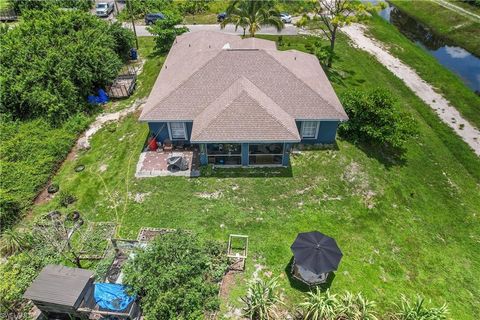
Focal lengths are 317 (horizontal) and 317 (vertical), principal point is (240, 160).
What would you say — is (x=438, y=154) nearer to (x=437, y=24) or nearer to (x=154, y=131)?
(x=154, y=131)

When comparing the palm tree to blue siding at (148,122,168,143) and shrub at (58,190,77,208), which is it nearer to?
blue siding at (148,122,168,143)

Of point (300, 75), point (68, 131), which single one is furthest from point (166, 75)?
point (300, 75)

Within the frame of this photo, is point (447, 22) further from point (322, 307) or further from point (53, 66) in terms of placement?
point (53, 66)

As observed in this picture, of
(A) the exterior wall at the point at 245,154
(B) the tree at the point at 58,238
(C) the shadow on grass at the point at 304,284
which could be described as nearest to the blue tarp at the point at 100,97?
(A) the exterior wall at the point at 245,154

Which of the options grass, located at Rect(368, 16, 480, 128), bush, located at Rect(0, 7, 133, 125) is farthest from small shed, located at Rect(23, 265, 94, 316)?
grass, located at Rect(368, 16, 480, 128)

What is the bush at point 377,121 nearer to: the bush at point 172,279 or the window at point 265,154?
the window at point 265,154
